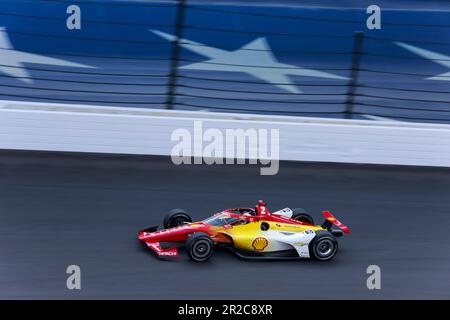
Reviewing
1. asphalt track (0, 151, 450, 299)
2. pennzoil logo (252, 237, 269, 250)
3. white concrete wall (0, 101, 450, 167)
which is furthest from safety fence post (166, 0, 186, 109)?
pennzoil logo (252, 237, 269, 250)

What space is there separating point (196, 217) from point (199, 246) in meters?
1.15

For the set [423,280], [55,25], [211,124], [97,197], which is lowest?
[423,280]

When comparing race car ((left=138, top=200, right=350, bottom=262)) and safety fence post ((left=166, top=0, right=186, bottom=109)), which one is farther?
safety fence post ((left=166, top=0, right=186, bottom=109))

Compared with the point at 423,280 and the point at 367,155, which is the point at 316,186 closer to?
the point at 367,155

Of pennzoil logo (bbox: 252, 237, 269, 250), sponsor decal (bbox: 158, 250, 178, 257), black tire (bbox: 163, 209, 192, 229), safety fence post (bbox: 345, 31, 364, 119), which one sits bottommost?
sponsor decal (bbox: 158, 250, 178, 257)

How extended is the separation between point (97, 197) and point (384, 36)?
5523 millimetres

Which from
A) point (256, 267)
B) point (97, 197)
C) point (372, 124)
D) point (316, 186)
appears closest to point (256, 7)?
point (372, 124)

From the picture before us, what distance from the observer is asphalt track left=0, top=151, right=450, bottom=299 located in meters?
5.46

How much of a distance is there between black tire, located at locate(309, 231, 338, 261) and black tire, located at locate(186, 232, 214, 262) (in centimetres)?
73

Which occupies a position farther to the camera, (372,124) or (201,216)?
(372,124)

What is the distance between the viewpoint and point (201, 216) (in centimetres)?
685

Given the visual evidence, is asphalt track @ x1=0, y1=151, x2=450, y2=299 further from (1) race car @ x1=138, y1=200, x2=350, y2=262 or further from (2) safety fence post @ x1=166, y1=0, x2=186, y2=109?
(2) safety fence post @ x1=166, y1=0, x2=186, y2=109

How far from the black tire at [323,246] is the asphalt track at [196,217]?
7cm

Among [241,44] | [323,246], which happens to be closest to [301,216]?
[323,246]
